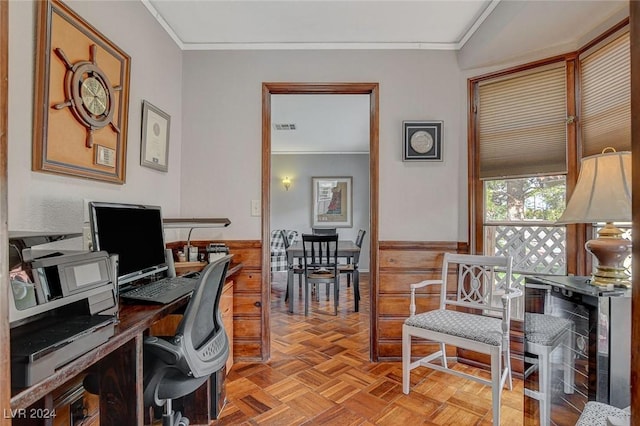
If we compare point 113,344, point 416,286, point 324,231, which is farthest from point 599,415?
point 324,231

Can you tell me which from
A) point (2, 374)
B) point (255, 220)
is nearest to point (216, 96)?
point (255, 220)

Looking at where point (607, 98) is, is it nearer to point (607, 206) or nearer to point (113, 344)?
point (607, 206)

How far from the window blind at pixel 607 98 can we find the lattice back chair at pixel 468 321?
0.83 metres

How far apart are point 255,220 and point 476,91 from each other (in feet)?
6.23

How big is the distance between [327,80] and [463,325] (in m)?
1.88

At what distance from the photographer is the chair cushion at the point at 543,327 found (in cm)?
144

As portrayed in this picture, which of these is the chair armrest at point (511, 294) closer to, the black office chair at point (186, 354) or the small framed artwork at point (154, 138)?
the black office chair at point (186, 354)

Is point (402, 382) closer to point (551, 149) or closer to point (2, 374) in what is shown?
point (551, 149)

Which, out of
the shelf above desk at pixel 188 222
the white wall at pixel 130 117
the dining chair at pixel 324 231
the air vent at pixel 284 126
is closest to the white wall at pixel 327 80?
the white wall at pixel 130 117

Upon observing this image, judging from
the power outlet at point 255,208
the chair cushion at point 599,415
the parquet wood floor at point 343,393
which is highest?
the power outlet at point 255,208

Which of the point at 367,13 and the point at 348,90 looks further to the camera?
the point at 348,90

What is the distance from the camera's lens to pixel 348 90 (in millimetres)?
2369

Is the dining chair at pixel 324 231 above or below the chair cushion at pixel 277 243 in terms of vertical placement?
above

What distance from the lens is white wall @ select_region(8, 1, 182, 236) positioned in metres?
1.10
